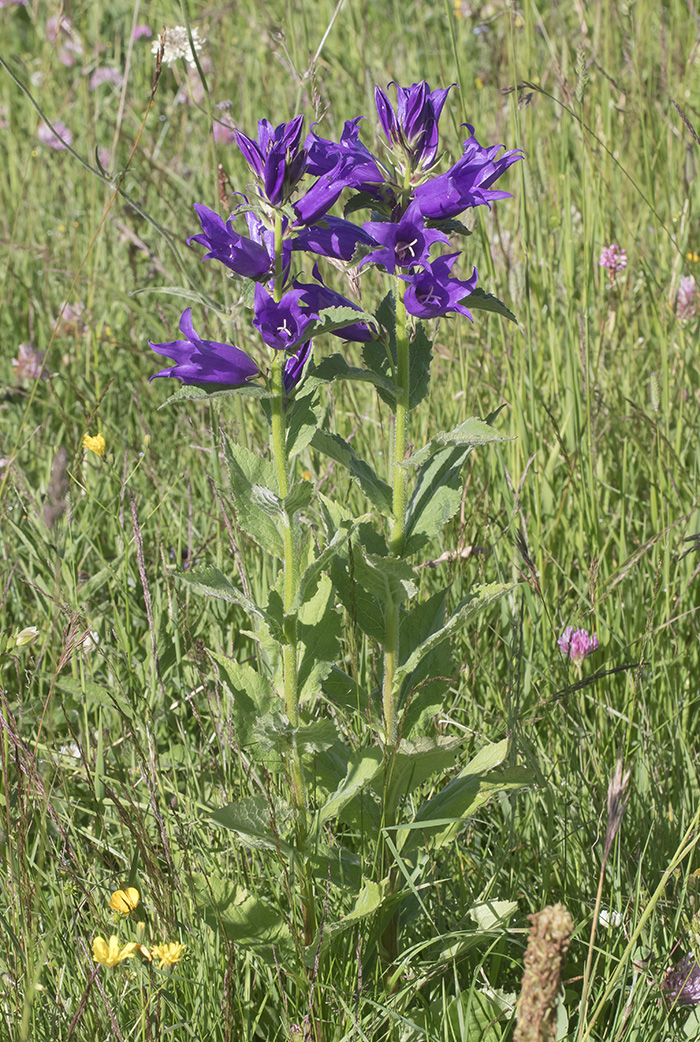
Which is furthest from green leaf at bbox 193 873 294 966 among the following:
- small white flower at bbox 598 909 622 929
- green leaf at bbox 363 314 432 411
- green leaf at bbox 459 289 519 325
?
green leaf at bbox 459 289 519 325

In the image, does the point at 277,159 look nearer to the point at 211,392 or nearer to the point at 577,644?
the point at 211,392

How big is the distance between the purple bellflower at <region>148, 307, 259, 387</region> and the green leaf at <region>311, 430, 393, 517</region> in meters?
0.15

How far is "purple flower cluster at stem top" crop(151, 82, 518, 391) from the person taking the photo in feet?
3.61

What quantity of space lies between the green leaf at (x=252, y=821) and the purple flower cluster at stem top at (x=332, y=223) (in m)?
0.59

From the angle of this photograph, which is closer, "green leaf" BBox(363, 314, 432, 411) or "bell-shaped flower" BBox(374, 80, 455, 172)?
"bell-shaped flower" BBox(374, 80, 455, 172)

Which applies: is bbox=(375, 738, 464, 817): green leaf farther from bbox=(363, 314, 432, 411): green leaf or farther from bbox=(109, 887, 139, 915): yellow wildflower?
bbox=(363, 314, 432, 411): green leaf

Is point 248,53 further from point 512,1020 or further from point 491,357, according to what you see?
point 512,1020

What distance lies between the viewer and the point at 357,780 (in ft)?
4.09

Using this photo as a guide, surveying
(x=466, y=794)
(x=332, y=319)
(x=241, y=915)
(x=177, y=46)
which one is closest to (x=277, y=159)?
(x=332, y=319)

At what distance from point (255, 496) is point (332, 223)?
373 millimetres

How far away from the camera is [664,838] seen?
147cm

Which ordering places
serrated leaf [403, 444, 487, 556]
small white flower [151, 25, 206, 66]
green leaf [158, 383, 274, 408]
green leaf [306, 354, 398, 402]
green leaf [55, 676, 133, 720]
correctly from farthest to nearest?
1. small white flower [151, 25, 206, 66]
2. green leaf [55, 676, 133, 720]
3. serrated leaf [403, 444, 487, 556]
4. green leaf [306, 354, 398, 402]
5. green leaf [158, 383, 274, 408]

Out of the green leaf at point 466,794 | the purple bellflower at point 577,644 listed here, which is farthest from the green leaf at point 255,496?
the purple bellflower at point 577,644

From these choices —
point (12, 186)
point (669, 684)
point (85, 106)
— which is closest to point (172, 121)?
point (85, 106)
